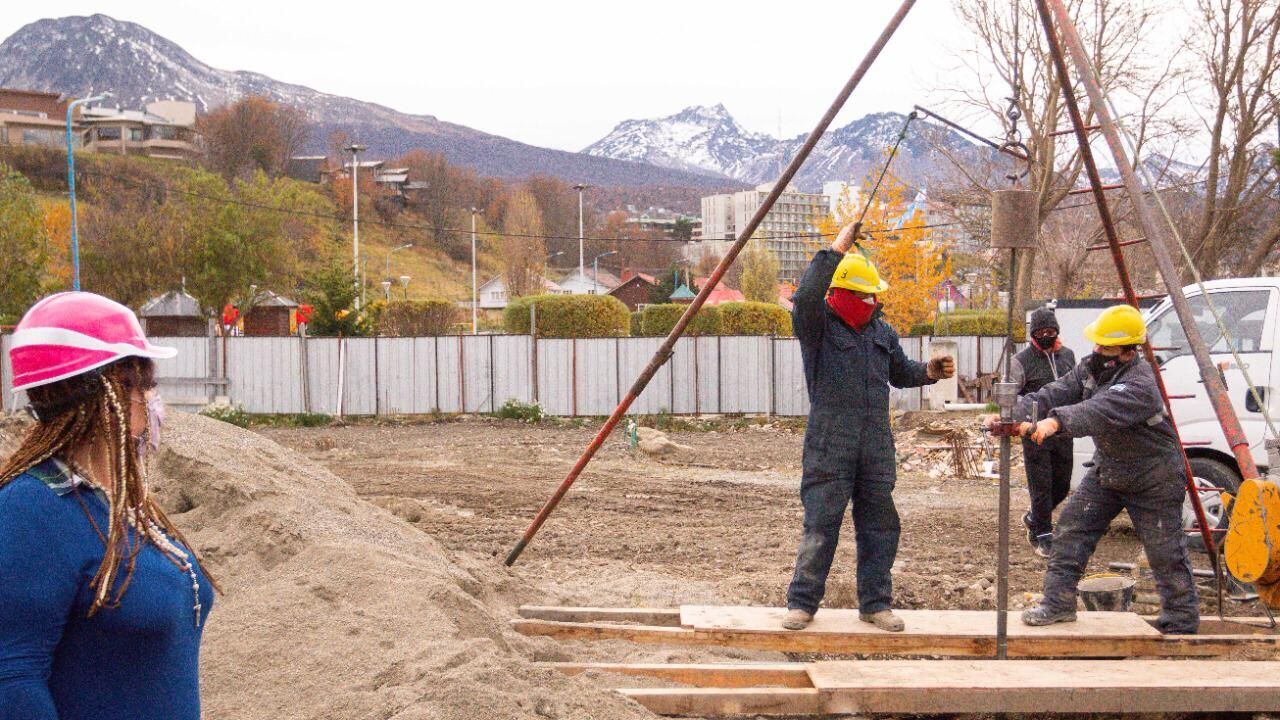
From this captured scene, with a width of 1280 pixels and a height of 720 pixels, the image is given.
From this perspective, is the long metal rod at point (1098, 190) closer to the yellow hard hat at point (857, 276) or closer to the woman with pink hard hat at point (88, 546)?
the yellow hard hat at point (857, 276)

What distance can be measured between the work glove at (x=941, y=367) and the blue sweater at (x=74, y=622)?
4440 millimetres

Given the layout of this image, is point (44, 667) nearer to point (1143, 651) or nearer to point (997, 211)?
point (997, 211)

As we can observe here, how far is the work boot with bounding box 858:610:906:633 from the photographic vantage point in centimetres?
595

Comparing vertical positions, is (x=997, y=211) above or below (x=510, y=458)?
above

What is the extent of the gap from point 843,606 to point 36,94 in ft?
507

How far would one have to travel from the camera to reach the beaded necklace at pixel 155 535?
239 centimetres

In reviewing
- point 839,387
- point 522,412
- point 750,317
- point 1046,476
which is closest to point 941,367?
point 839,387

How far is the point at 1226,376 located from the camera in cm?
919

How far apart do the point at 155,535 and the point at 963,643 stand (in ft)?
14.9

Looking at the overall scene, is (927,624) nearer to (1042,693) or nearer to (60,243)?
(1042,693)

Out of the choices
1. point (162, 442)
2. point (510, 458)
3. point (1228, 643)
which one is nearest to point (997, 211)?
point (1228, 643)

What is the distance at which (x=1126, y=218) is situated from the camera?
85.6ft

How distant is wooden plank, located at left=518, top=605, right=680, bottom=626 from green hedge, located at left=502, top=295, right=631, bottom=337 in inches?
927

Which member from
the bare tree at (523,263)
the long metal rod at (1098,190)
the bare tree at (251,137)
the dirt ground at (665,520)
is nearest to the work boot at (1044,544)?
the dirt ground at (665,520)
